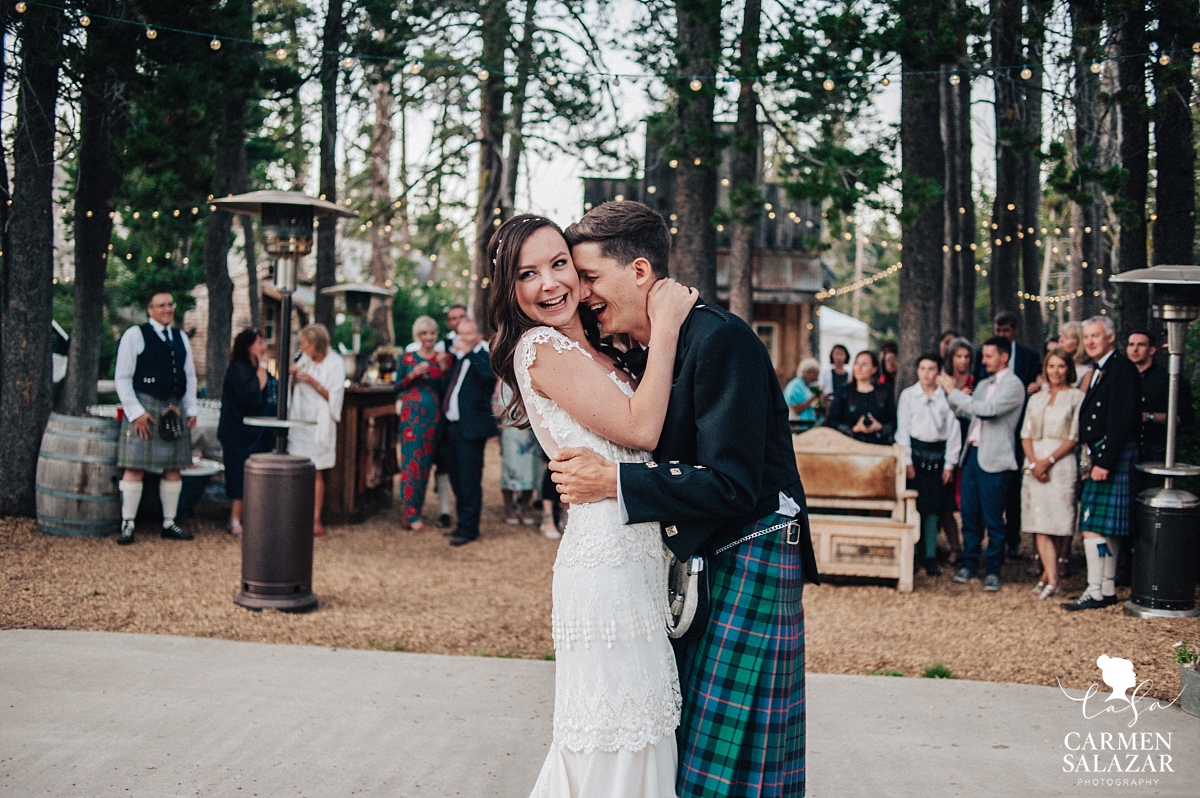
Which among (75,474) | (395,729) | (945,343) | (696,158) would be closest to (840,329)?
(945,343)

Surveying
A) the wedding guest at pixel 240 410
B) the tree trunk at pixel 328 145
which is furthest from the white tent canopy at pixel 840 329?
the wedding guest at pixel 240 410

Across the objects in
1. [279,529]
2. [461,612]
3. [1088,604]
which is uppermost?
[279,529]

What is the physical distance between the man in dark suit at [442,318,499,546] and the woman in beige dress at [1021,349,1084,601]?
4068 mm

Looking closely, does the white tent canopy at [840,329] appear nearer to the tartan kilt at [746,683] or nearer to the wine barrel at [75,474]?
the wine barrel at [75,474]

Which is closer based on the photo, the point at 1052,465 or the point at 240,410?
the point at 1052,465

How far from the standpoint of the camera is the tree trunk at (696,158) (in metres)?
8.77

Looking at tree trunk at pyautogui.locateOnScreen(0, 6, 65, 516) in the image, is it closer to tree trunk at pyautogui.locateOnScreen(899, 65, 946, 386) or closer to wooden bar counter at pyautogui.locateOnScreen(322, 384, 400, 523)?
wooden bar counter at pyautogui.locateOnScreen(322, 384, 400, 523)

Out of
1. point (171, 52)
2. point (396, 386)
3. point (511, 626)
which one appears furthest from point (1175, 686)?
point (171, 52)

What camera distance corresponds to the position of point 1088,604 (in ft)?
20.1

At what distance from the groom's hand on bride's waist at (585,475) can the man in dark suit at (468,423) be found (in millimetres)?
5981

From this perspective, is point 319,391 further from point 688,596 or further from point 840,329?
point 840,329

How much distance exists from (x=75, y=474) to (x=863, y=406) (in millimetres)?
6004

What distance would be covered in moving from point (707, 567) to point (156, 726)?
2.47m

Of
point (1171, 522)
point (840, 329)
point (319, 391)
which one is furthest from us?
point (840, 329)
